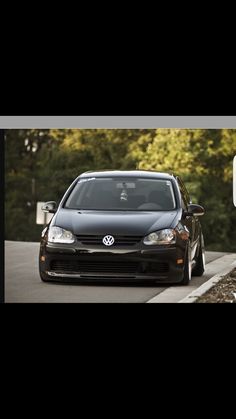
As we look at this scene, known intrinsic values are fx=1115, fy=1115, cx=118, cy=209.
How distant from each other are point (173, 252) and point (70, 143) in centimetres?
1637

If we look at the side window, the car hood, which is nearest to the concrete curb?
the car hood

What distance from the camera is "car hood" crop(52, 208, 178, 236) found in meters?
13.4

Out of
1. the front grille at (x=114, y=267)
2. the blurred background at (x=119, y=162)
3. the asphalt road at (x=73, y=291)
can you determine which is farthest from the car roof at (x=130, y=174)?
the blurred background at (x=119, y=162)

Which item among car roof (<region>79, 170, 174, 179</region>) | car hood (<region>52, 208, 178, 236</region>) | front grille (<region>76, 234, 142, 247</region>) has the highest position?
car roof (<region>79, 170, 174, 179</region>)

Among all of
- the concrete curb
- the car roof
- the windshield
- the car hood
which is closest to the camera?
the concrete curb

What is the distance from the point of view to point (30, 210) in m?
33.6

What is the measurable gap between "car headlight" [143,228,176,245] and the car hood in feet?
0.20

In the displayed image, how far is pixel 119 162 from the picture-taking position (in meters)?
28.6

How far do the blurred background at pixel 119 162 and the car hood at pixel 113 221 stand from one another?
8659mm

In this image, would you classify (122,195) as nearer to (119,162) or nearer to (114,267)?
(114,267)

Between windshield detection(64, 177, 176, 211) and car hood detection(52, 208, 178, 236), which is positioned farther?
windshield detection(64, 177, 176, 211)

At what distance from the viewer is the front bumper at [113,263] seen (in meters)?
13.3

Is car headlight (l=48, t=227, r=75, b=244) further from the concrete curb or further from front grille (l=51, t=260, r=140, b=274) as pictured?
the concrete curb
